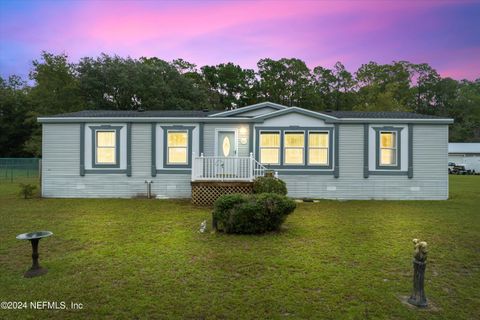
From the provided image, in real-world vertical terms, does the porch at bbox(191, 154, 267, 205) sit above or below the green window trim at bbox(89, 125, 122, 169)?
below

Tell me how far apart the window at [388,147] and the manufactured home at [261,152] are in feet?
0.14

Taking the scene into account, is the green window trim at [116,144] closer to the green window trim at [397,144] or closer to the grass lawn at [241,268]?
the grass lawn at [241,268]

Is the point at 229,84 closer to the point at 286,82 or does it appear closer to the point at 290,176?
the point at 286,82

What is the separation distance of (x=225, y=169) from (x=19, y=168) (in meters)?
19.6

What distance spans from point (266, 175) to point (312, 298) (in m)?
7.31

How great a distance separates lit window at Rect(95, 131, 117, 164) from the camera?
12164 mm

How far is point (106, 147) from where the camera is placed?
40.0ft

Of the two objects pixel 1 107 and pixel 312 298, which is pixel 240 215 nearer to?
pixel 312 298

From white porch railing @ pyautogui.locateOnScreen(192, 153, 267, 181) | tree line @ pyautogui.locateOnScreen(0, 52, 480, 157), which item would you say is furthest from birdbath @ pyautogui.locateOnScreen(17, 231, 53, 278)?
tree line @ pyautogui.locateOnScreen(0, 52, 480, 157)

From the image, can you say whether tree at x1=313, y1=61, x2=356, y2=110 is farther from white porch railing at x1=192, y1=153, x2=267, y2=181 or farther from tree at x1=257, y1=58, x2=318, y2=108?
white porch railing at x1=192, y1=153, x2=267, y2=181

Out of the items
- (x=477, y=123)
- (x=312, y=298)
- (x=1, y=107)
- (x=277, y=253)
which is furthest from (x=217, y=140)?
(x=477, y=123)

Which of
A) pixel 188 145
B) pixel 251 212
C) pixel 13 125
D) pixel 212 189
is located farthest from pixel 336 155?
pixel 13 125

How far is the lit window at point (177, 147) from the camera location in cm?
1220

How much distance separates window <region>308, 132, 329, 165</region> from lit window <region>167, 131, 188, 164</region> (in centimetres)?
550
